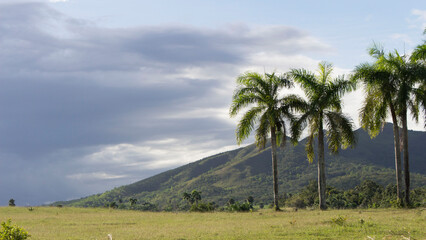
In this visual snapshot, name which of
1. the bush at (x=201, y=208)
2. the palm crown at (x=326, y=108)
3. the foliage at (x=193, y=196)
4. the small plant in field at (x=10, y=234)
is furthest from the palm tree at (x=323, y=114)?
the foliage at (x=193, y=196)

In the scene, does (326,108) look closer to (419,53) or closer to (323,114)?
(323,114)

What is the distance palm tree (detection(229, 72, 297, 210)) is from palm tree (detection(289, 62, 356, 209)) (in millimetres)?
1436

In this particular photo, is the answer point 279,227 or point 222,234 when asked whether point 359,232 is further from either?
point 222,234

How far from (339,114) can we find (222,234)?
17.8 meters

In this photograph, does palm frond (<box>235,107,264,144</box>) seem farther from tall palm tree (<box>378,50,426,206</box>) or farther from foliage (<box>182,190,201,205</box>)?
foliage (<box>182,190,201,205</box>)

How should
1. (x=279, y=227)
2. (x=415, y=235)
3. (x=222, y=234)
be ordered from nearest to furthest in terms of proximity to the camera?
(x=415, y=235) < (x=222, y=234) < (x=279, y=227)

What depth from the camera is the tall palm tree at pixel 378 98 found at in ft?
107

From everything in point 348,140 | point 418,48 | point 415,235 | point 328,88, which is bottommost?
point 415,235

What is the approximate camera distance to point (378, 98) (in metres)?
33.1

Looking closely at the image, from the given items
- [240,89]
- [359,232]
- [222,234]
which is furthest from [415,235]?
[240,89]

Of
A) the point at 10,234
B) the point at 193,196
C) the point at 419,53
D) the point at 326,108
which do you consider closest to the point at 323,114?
the point at 326,108

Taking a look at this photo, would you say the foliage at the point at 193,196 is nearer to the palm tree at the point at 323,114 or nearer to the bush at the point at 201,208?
the bush at the point at 201,208

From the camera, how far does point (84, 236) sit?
837 inches

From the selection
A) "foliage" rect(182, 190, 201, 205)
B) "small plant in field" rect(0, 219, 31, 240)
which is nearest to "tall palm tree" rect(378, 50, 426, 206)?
"small plant in field" rect(0, 219, 31, 240)
